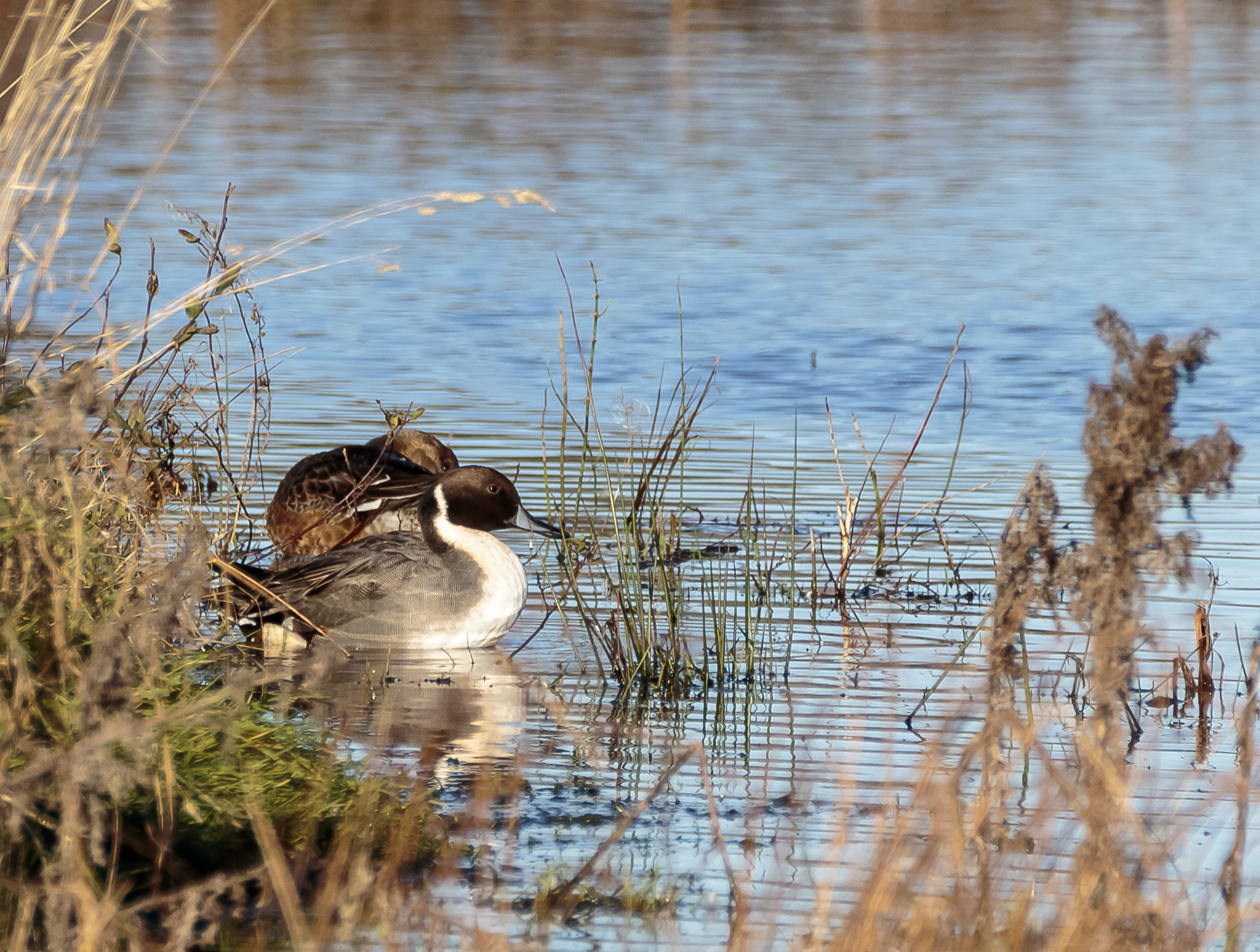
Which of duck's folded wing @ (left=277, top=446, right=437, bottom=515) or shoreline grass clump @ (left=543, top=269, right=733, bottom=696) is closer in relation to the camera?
shoreline grass clump @ (left=543, top=269, right=733, bottom=696)

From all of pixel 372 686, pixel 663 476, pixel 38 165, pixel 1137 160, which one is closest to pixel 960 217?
pixel 1137 160

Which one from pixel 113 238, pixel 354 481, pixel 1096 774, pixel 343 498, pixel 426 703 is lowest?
pixel 1096 774

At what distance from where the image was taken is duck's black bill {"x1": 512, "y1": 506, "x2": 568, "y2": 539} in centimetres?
814

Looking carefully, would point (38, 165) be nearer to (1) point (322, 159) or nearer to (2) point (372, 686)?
(2) point (372, 686)

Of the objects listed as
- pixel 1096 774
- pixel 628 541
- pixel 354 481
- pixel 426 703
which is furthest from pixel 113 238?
pixel 1096 774

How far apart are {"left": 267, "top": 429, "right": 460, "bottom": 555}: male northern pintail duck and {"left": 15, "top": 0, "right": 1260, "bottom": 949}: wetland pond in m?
0.51

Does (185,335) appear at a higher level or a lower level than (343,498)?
lower

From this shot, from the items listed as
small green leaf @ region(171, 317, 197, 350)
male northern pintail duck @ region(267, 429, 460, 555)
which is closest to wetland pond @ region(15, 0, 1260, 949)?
small green leaf @ region(171, 317, 197, 350)

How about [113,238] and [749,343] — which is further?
[749,343]

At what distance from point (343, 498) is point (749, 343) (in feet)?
18.4

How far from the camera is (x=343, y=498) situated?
8.17 meters

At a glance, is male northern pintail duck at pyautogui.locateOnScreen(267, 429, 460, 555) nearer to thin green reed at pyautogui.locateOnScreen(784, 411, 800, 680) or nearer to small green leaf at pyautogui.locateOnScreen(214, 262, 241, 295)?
thin green reed at pyautogui.locateOnScreen(784, 411, 800, 680)

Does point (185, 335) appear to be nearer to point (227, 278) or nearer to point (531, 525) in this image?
point (227, 278)

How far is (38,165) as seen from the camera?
18.4 ft
